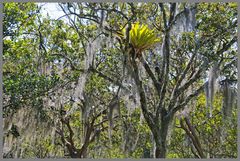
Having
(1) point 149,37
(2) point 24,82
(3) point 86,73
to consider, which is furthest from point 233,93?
(2) point 24,82

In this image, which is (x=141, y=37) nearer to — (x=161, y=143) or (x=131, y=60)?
(x=131, y=60)

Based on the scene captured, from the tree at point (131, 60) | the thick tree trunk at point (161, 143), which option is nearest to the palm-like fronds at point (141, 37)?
the tree at point (131, 60)

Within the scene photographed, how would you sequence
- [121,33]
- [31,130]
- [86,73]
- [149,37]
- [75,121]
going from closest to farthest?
[149,37]
[121,33]
[86,73]
[31,130]
[75,121]

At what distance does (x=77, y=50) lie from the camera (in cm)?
1034

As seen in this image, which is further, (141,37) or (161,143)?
(161,143)

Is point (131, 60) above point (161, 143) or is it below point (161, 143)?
above

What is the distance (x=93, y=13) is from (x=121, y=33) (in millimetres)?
972

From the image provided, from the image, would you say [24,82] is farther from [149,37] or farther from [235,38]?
[235,38]

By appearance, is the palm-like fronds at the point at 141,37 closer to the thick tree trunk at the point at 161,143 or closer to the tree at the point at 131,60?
the tree at the point at 131,60

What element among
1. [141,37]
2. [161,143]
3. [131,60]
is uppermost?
[141,37]

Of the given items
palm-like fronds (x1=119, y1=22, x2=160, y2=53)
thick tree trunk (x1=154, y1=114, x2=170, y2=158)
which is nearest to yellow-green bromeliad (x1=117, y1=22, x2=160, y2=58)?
palm-like fronds (x1=119, y1=22, x2=160, y2=53)

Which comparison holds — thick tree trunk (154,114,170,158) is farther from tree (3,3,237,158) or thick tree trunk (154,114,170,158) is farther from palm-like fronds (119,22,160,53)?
palm-like fronds (119,22,160,53)

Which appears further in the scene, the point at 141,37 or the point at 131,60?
the point at 131,60

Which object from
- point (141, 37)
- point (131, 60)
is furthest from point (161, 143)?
point (141, 37)
